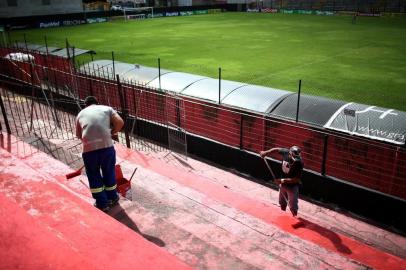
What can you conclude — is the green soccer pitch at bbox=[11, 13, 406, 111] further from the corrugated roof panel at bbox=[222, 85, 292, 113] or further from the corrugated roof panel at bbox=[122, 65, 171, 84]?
the corrugated roof panel at bbox=[122, 65, 171, 84]

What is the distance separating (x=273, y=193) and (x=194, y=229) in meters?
4.84

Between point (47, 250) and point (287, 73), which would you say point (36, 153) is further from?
point (287, 73)

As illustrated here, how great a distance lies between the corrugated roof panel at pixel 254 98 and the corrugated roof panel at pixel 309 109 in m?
0.29

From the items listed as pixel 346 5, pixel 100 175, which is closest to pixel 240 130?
pixel 100 175

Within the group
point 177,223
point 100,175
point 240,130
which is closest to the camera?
point 177,223

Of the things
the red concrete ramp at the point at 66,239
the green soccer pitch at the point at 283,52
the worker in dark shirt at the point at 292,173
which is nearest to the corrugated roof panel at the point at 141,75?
the green soccer pitch at the point at 283,52

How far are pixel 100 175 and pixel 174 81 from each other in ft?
27.6

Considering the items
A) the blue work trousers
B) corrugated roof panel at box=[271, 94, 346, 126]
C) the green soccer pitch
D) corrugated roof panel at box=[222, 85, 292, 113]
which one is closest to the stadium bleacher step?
the blue work trousers

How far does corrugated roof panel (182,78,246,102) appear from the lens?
12.0 metres

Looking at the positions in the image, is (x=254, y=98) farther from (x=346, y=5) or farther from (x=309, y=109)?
(x=346, y=5)

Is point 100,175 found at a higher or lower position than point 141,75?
higher

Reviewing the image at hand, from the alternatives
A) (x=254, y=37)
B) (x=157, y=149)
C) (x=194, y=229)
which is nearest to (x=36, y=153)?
(x=194, y=229)

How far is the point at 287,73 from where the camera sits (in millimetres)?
21344

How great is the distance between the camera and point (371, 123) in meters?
9.16
